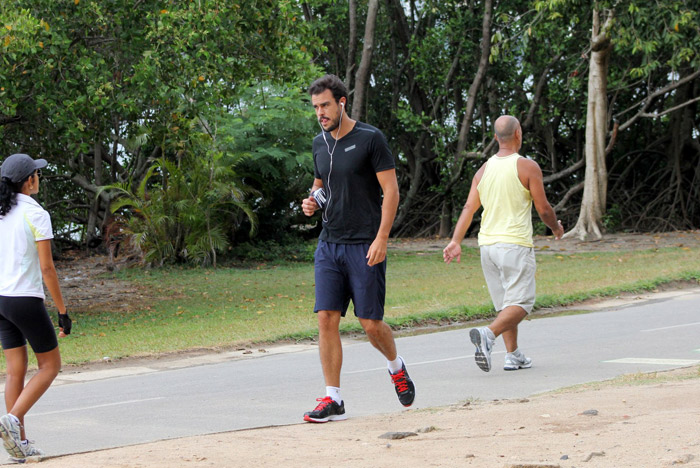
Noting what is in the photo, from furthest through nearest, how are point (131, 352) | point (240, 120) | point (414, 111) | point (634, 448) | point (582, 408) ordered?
point (414, 111) → point (240, 120) → point (131, 352) → point (582, 408) → point (634, 448)

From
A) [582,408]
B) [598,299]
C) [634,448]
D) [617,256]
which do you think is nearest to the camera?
[634,448]

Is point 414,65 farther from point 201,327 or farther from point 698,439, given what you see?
point 698,439

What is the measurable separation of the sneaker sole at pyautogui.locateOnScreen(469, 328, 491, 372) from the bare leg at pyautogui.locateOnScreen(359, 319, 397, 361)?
4.55 ft

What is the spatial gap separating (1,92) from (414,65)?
2008 centimetres

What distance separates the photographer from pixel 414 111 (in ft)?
112

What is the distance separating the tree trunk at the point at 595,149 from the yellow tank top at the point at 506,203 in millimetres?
17746

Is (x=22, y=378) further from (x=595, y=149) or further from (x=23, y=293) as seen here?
(x=595, y=149)

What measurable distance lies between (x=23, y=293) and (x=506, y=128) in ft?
14.4

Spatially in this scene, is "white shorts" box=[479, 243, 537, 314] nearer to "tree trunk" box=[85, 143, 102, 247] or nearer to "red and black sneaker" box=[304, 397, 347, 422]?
Answer: "red and black sneaker" box=[304, 397, 347, 422]

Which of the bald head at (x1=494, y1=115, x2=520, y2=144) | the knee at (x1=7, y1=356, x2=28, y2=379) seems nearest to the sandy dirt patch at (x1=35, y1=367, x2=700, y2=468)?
the knee at (x1=7, y1=356, x2=28, y2=379)

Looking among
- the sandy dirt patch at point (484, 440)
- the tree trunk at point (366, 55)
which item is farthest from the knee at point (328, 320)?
the tree trunk at point (366, 55)

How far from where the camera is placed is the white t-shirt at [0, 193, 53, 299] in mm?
6262

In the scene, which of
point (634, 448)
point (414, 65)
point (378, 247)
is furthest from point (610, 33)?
point (634, 448)

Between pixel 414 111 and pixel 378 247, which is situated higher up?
pixel 414 111
